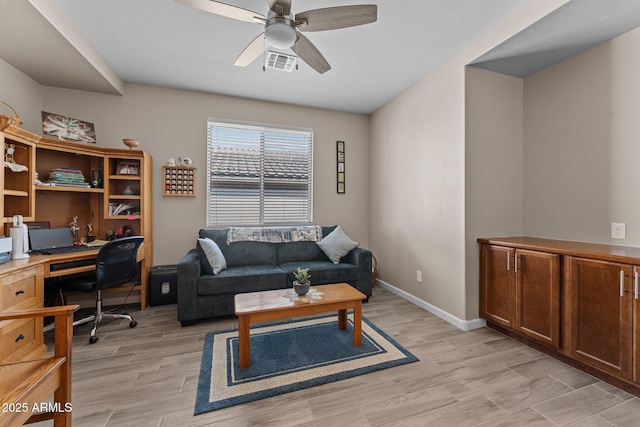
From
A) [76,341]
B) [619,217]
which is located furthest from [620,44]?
[76,341]

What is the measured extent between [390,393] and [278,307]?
0.98 metres

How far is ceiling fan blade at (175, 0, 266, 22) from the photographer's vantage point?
1.68 m

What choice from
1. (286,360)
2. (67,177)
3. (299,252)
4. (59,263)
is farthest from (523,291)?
(67,177)

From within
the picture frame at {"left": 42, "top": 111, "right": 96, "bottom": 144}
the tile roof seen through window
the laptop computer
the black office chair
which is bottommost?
the black office chair

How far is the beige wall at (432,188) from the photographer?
2721 millimetres

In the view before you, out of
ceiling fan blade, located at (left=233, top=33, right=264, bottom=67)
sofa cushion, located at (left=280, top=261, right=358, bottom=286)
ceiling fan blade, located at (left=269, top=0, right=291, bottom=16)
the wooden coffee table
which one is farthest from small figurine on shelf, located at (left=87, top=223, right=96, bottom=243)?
ceiling fan blade, located at (left=269, top=0, right=291, bottom=16)

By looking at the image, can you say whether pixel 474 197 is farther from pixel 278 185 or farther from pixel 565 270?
pixel 278 185

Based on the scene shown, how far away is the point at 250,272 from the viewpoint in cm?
307

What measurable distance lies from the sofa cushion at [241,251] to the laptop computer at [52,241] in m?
1.32

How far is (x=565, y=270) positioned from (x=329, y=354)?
2004 mm

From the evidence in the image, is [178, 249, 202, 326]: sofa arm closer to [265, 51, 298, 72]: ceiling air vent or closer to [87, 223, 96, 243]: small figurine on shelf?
[87, 223, 96, 243]: small figurine on shelf

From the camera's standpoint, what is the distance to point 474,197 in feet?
9.02

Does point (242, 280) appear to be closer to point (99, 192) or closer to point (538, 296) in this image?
point (99, 192)

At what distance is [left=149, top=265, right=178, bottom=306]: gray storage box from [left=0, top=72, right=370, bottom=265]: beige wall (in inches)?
14.0
